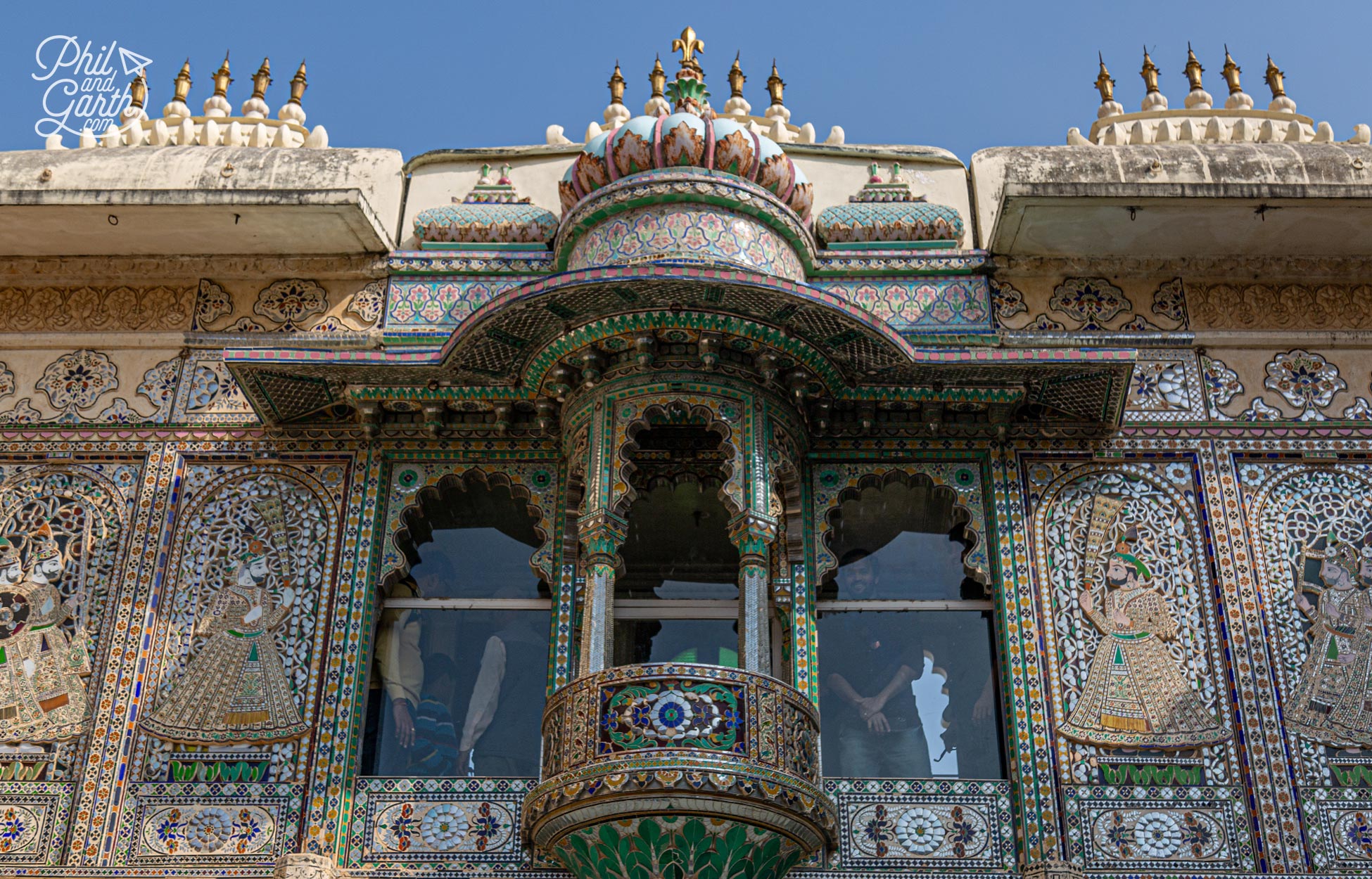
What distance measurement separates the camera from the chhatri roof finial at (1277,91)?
10.9 meters

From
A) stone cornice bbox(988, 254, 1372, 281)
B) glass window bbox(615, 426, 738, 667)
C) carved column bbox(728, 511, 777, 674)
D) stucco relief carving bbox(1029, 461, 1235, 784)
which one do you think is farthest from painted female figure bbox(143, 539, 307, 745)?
stone cornice bbox(988, 254, 1372, 281)

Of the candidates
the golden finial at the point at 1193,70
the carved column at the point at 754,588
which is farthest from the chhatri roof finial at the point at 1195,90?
the carved column at the point at 754,588

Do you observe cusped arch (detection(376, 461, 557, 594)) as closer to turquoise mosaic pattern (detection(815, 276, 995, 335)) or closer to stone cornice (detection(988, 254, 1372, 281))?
turquoise mosaic pattern (detection(815, 276, 995, 335))

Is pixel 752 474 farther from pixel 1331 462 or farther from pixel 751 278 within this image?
pixel 1331 462

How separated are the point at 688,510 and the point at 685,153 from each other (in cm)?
201

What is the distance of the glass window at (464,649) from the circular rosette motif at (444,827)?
0.40m

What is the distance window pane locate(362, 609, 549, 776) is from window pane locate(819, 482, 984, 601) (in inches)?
66.0

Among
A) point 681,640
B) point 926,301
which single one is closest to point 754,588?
point 681,640

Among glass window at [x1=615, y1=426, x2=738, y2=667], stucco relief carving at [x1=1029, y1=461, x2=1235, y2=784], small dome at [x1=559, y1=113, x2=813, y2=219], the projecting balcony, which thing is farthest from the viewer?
small dome at [x1=559, y1=113, x2=813, y2=219]

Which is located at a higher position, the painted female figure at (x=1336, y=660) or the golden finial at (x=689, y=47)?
the golden finial at (x=689, y=47)

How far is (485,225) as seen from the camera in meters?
9.95

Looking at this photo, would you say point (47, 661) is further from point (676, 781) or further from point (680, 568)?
point (676, 781)

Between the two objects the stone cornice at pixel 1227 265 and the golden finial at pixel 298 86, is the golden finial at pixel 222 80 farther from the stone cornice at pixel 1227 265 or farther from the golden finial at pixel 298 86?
the stone cornice at pixel 1227 265

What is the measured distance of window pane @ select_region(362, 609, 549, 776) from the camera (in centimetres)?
863
